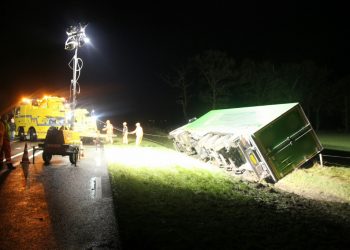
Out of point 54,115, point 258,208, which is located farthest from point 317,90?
point 258,208

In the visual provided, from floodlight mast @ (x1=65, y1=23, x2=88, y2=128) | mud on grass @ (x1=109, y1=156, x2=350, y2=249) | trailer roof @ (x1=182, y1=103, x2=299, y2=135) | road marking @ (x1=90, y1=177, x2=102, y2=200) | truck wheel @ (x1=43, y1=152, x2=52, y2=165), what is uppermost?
floodlight mast @ (x1=65, y1=23, x2=88, y2=128)

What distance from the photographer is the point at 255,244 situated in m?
5.25

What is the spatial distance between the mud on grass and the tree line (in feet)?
130

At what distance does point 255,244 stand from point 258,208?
213 cm

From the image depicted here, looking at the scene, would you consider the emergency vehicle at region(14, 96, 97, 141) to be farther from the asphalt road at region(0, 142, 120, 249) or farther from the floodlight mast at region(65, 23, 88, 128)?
the asphalt road at region(0, 142, 120, 249)

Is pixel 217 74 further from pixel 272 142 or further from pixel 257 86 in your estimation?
pixel 272 142

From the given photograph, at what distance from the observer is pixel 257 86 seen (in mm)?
49469

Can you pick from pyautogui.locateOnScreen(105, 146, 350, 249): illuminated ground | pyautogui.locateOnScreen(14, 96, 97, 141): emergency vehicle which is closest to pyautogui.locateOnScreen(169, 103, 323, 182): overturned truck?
pyautogui.locateOnScreen(105, 146, 350, 249): illuminated ground

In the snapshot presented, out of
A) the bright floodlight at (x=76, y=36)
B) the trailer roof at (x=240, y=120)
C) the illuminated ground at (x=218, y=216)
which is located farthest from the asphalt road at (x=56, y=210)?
the bright floodlight at (x=76, y=36)

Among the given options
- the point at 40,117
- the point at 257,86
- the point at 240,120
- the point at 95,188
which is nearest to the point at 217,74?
the point at 257,86

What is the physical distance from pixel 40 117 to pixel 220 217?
1739 centimetres

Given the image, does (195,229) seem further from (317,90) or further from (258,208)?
(317,90)

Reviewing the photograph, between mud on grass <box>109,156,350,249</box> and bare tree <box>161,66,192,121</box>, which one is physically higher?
bare tree <box>161,66,192,121</box>

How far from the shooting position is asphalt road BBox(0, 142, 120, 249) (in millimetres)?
5316
